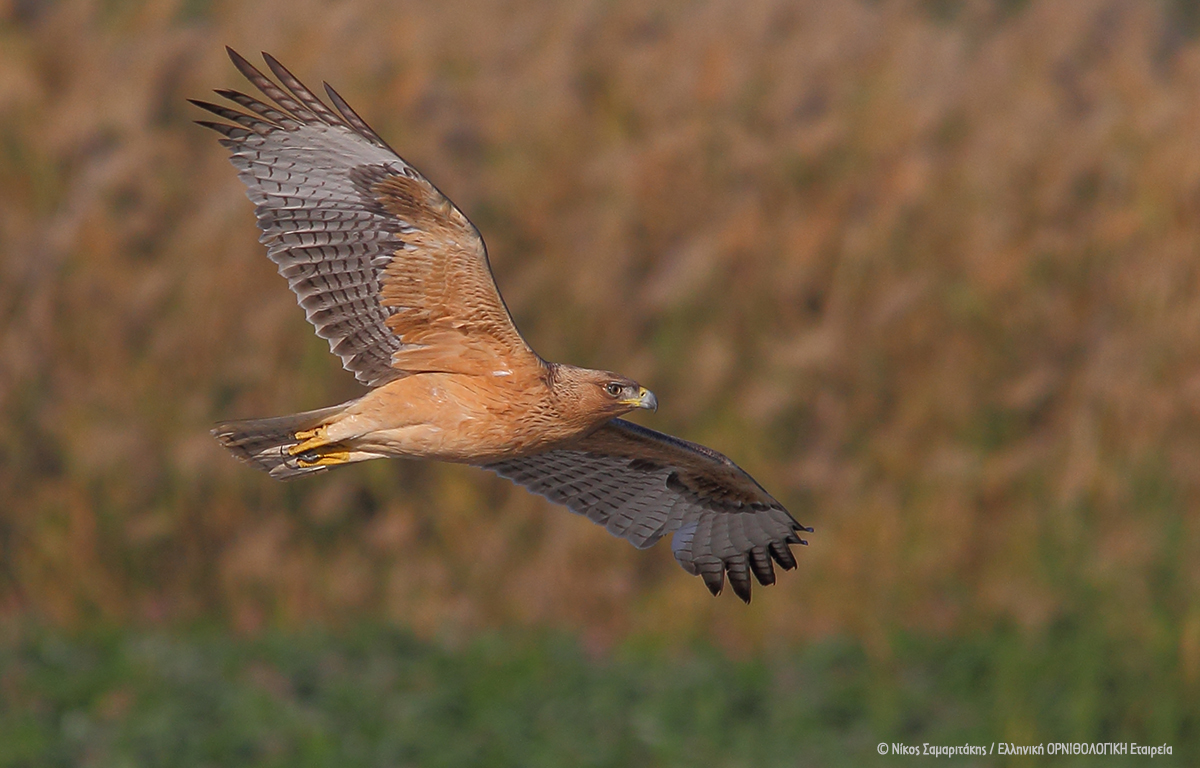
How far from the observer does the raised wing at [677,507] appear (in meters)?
6.29

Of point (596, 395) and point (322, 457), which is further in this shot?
point (322, 457)

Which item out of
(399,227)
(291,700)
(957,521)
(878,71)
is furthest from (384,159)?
(878,71)

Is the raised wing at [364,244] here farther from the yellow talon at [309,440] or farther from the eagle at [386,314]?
the yellow talon at [309,440]

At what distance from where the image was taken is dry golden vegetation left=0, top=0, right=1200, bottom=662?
8.99 metres

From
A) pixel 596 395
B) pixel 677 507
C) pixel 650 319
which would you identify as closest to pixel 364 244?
pixel 596 395

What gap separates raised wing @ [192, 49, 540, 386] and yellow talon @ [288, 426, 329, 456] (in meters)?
0.26

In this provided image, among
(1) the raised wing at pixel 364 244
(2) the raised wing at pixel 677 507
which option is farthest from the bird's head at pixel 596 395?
(2) the raised wing at pixel 677 507

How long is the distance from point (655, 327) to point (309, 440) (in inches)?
181

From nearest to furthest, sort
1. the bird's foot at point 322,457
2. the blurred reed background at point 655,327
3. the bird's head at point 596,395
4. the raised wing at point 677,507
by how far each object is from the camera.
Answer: the bird's head at point 596,395 < the bird's foot at point 322,457 < the raised wing at point 677,507 < the blurred reed background at point 655,327

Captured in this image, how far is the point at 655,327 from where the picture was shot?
9555mm

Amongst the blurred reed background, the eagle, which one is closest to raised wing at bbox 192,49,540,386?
the eagle

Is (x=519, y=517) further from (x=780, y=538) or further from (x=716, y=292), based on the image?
(x=780, y=538)

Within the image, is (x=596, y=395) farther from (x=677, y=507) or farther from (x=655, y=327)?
(x=655, y=327)

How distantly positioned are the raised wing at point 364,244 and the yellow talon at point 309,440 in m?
0.26
